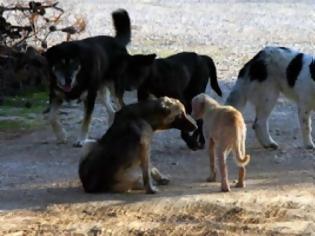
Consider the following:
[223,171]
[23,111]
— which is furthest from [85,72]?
[223,171]

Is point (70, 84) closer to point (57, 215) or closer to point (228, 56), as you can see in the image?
point (57, 215)

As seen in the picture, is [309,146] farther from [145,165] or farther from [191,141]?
[145,165]

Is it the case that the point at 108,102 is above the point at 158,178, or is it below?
below

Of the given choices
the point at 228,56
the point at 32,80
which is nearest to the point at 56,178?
the point at 32,80

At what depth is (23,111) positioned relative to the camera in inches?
531

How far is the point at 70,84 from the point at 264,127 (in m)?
2.34

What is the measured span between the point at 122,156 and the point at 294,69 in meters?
3.19

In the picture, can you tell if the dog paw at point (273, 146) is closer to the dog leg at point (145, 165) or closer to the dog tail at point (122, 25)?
the dog tail at point (122, 25)

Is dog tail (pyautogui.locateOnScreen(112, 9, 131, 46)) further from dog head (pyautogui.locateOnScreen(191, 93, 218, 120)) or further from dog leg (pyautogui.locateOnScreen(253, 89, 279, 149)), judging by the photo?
dog head (pyautogui.locateOnScreen(191, 93, 218, 120))

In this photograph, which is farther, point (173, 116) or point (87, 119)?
point (87, 119)

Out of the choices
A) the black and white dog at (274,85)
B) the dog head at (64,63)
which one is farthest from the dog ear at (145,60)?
the black and white dog at (274,85)

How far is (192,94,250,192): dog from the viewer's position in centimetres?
862

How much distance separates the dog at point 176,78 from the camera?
35.8 feet

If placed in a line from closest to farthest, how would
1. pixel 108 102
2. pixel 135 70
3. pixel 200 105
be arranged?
pixel 200 105 → pixel 135 70 → pixel 108 102
